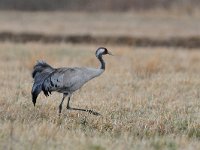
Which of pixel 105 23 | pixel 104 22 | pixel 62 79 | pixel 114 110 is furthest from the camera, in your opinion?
pixel 104 22

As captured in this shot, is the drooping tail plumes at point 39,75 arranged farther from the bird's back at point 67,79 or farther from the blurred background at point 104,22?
the blurred background at point 104,22

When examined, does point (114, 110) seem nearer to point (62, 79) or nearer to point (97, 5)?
point (62, 79)

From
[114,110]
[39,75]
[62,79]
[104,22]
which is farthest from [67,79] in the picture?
[104,22]

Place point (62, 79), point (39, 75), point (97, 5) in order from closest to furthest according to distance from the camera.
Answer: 1. point (62, 79)
2. point (39, 75)
3. point (97, 5)

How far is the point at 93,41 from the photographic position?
26.9 meters

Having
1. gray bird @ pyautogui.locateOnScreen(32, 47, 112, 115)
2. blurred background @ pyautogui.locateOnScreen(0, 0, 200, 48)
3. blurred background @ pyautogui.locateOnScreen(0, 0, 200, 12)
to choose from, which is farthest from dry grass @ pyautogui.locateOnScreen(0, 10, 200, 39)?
gray bird @ pyautogui.locateOnScreen(32, 47, 112, 115)

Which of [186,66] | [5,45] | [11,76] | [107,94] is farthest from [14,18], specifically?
[107,94]

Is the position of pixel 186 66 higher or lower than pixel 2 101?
higher

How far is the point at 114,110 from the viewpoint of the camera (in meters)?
10.3

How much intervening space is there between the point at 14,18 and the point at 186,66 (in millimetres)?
17641

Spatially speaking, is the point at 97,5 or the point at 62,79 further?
the point at 97,5

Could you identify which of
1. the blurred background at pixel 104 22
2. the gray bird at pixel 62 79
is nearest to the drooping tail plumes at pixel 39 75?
the gray bird at pixel 62 79

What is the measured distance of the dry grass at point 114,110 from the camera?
748cm

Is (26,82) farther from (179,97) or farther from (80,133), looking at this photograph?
(80,133)
